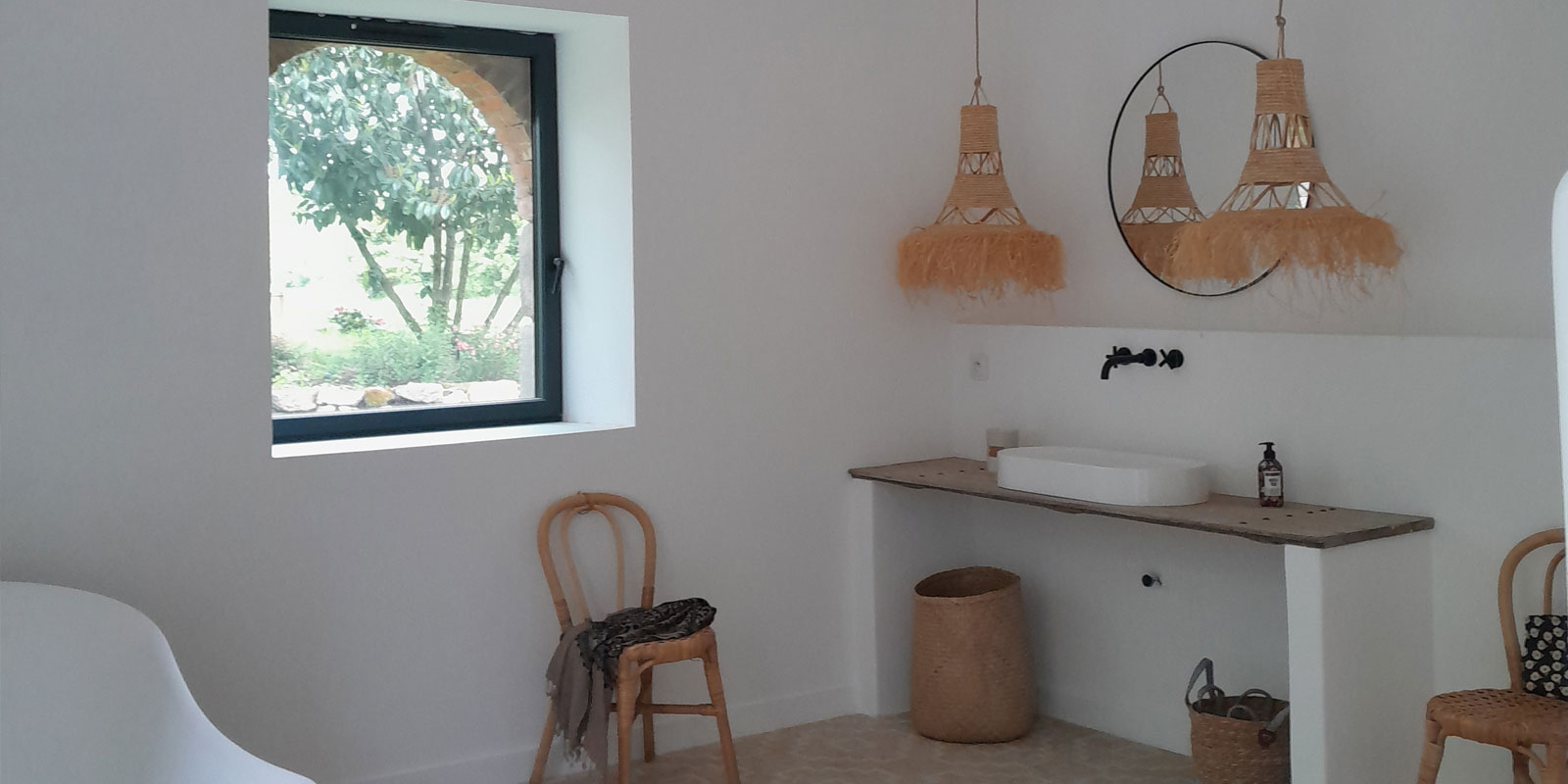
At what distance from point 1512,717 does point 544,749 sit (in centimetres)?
221

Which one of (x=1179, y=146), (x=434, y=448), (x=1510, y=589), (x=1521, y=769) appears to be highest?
(x=1179, y=146)

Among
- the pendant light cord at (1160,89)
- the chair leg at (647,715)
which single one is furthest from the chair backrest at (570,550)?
the pendant light cord at (1160,89)

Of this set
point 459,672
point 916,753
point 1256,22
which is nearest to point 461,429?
point 459,672

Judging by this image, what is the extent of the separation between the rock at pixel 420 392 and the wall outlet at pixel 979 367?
5.28 feet

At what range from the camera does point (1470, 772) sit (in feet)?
10.0

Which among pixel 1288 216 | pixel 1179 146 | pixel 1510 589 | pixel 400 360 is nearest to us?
pixel 1510 589

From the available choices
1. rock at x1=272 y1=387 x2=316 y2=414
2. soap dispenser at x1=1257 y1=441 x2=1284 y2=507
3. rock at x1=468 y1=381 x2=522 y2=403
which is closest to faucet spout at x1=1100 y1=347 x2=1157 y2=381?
soap dispenser at x1=1257 y1=441 x2=1284 y2=507

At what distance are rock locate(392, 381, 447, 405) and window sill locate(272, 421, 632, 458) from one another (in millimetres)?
119

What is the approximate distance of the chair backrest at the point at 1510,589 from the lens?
284cm

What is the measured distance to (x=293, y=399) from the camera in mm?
3674

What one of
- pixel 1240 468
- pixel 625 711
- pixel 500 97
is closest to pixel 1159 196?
pixel 1240 468

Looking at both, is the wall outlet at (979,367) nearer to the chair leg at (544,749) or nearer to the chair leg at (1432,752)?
the chair leg at (544,749)

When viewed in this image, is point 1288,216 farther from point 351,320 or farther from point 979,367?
point 351,320

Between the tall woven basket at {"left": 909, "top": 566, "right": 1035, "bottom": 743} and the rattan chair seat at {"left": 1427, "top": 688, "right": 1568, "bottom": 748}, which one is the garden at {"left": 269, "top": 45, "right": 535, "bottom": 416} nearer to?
the tall woven basket at {"left": 909, "top": 566, "right": 1035, "bottom": 743}
